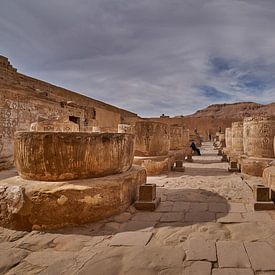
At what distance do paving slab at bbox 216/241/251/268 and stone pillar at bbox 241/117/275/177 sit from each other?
4.71 m

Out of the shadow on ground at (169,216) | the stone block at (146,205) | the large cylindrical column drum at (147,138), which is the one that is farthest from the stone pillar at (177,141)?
the stone block at (146,205)

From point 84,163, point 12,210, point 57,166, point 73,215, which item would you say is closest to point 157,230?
point 73,215

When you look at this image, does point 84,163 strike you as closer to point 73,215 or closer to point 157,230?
point 73,215

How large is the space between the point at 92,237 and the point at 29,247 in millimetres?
691

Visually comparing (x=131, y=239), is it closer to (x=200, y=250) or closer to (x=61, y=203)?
(x=200, y=250)

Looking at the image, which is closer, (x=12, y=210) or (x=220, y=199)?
(x=12, y=210)

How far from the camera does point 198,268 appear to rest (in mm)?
2133

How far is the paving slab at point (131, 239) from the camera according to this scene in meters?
2.68

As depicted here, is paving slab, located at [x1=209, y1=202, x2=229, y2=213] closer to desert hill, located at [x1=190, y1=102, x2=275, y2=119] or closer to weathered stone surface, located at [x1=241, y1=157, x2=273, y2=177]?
weathered stone surface, located at [x1=241, y1=157, x2=273, y2=177]

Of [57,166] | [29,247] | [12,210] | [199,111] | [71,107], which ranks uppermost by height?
[199,111]

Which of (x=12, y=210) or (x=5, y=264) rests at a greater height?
(x=12, y=210)

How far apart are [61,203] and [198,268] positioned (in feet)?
6.11

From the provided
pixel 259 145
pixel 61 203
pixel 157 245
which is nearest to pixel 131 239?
pixel 157 245

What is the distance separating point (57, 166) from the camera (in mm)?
3393
